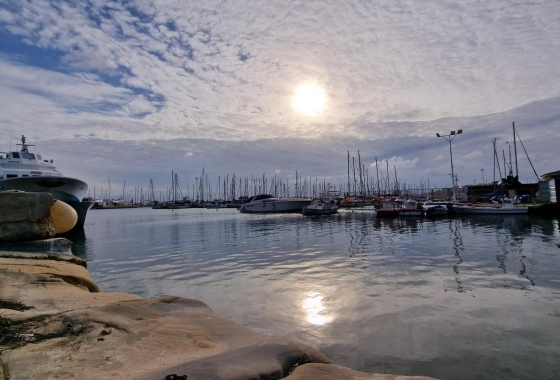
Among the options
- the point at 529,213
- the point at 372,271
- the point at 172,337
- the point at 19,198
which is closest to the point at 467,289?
the point at 372,271

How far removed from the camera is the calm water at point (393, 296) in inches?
248

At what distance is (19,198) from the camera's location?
1184cm

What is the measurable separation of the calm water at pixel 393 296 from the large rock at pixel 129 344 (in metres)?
1.86

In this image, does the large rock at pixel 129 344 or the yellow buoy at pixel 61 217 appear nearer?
the large rock at pixel 129 344

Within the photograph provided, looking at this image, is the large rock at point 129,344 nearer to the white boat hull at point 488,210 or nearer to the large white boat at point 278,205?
the white boat hull at point 488,210

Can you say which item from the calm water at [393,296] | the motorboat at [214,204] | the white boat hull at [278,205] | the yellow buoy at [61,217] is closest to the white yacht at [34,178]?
the calm water at [393,296]

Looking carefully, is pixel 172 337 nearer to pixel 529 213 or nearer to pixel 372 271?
pixel 372 271

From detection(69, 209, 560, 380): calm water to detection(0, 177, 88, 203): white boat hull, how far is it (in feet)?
42.4

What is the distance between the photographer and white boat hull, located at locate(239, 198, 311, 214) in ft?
261

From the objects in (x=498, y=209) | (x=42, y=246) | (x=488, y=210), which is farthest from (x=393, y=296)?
(x=488, y=210)

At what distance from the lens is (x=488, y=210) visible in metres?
45.3

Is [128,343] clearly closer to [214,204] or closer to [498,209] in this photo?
[498,209]

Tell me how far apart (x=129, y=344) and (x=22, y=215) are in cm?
997

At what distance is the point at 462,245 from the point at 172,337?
20.1 metres
